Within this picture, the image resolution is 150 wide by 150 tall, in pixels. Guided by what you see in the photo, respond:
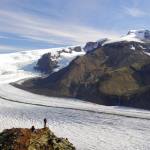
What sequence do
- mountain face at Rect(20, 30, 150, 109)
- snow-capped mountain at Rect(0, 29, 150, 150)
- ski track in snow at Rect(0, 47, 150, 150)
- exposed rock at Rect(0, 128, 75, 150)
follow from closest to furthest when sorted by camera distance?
exposed rock at Rect(0, 128, 75, 150) → ski track in snow at Rect(0, 47, 150, 150) → snow-capped mountain at Rect(0, 29, 150, 150) → mountain face at Rect(20, 30, 150, 109)

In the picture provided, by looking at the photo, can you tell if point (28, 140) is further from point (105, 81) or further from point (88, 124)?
point (105, 81)

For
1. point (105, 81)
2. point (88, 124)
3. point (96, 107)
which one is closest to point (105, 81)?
point (105, 81)

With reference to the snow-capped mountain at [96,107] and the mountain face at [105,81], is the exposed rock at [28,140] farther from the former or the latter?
the mountain face at [105,81]

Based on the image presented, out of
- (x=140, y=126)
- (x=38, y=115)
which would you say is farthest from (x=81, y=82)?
(x=140, y=126)

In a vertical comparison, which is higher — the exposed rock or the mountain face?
the mountain face

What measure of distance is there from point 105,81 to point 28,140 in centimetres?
11709

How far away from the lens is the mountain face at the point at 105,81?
428ft

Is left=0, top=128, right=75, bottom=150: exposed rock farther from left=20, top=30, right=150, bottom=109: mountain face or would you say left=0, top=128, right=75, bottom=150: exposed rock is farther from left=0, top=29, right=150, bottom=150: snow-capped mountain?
left=20, top=30, right=150, bottom=109: mountain face

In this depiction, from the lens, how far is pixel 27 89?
166 meters

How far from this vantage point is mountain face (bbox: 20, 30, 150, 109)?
130 meters

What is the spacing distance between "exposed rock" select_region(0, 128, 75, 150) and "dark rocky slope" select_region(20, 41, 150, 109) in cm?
8626

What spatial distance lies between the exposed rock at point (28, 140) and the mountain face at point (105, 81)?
86.6m

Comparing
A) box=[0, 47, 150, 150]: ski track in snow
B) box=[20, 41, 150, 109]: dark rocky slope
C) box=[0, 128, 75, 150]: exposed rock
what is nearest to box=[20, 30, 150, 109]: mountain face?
box=[20, 41, 150, 109]: dark rocky slope

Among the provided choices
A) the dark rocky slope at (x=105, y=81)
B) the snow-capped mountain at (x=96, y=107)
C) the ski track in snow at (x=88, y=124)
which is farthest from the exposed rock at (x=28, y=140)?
the dark rocky slope at (x=105, y=81)
